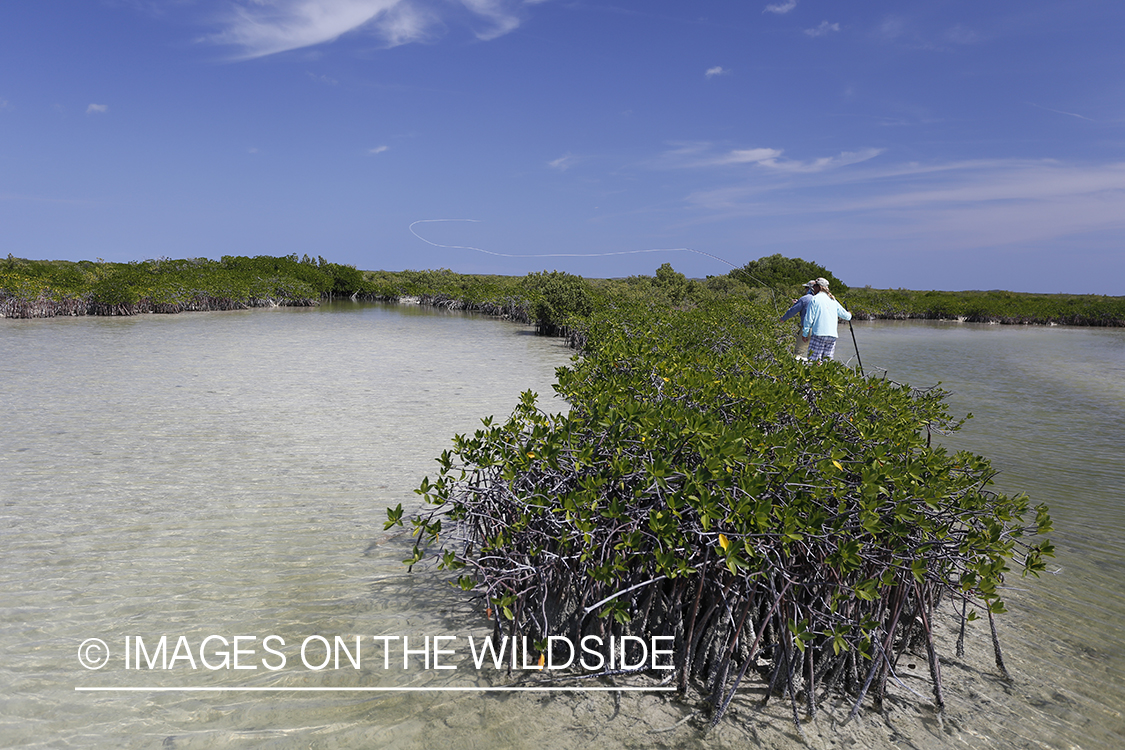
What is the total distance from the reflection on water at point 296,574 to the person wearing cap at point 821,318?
2.40 metres

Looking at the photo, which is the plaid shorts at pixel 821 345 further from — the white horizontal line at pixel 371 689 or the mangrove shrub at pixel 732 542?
the white horizontal line at pixel 371 689

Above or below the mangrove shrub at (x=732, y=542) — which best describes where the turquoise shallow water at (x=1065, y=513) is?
below

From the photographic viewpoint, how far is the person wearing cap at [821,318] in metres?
8.49

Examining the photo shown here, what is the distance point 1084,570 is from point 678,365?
11.0 feet

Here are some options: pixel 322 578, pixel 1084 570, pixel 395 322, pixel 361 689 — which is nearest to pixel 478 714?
pixel 361 689

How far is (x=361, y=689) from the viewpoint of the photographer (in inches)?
116

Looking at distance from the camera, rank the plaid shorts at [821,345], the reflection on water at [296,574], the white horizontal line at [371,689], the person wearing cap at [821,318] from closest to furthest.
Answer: the reflection on water at [296,574], the white horizontal line at [371,689], the person wearing cap at [821,318], the plaid shorts at [821,345]

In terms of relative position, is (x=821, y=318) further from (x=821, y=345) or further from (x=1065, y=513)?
(x=1065, y=513)

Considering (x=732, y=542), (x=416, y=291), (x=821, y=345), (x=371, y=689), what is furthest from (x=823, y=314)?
(x=416, y=291)

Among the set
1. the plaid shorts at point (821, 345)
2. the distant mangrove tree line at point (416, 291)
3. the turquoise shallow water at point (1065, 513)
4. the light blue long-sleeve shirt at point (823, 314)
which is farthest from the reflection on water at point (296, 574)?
the distant mangrove tree line at point (416, 291)

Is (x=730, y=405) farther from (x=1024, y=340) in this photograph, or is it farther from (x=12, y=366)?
(x=1024, y=340)

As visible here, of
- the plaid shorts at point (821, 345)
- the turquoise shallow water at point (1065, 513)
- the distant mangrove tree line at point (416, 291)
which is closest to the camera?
the turquoise shallow water at point (1065, 513)

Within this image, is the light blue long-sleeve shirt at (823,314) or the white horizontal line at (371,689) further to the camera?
the light blue long-sleeve shirt at (823,314)

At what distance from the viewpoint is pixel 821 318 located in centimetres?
852
